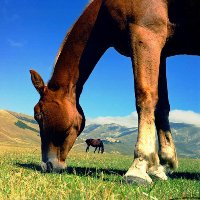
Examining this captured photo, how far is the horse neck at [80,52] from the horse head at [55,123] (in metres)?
0.23

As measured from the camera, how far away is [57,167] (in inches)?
331

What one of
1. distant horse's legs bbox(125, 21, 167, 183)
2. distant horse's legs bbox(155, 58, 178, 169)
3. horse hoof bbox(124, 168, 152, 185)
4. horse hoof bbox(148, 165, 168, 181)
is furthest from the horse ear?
horse hoof bbox(124, 168, 152, 185)

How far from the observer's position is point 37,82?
8.67 meters

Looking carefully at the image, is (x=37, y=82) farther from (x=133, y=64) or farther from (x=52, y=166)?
(x=133, y=64)

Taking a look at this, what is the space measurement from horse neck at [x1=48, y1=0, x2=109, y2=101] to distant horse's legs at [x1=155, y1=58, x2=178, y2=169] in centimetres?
150

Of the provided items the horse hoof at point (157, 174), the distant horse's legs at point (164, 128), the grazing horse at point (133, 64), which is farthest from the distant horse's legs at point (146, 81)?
the distant horse's legs at point (164, 128)

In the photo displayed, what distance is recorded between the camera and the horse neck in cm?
787

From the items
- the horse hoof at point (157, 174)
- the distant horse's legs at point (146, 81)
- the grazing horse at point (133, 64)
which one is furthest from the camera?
the horse hoof at point (157, 174)

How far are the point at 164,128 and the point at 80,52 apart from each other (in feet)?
8.09

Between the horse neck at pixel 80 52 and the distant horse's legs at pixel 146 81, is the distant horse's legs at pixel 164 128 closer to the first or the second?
the horse neck at pixel 80 52

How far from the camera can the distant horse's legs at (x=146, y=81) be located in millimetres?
5781

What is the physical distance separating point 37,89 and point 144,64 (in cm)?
343

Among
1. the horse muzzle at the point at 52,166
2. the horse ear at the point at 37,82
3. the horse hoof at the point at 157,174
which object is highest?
the horse ear at the point at 37,82

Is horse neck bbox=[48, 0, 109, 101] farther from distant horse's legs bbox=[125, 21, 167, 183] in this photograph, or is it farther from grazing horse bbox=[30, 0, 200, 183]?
distant horse's legs bbox=[125, 21, 167, 183]
